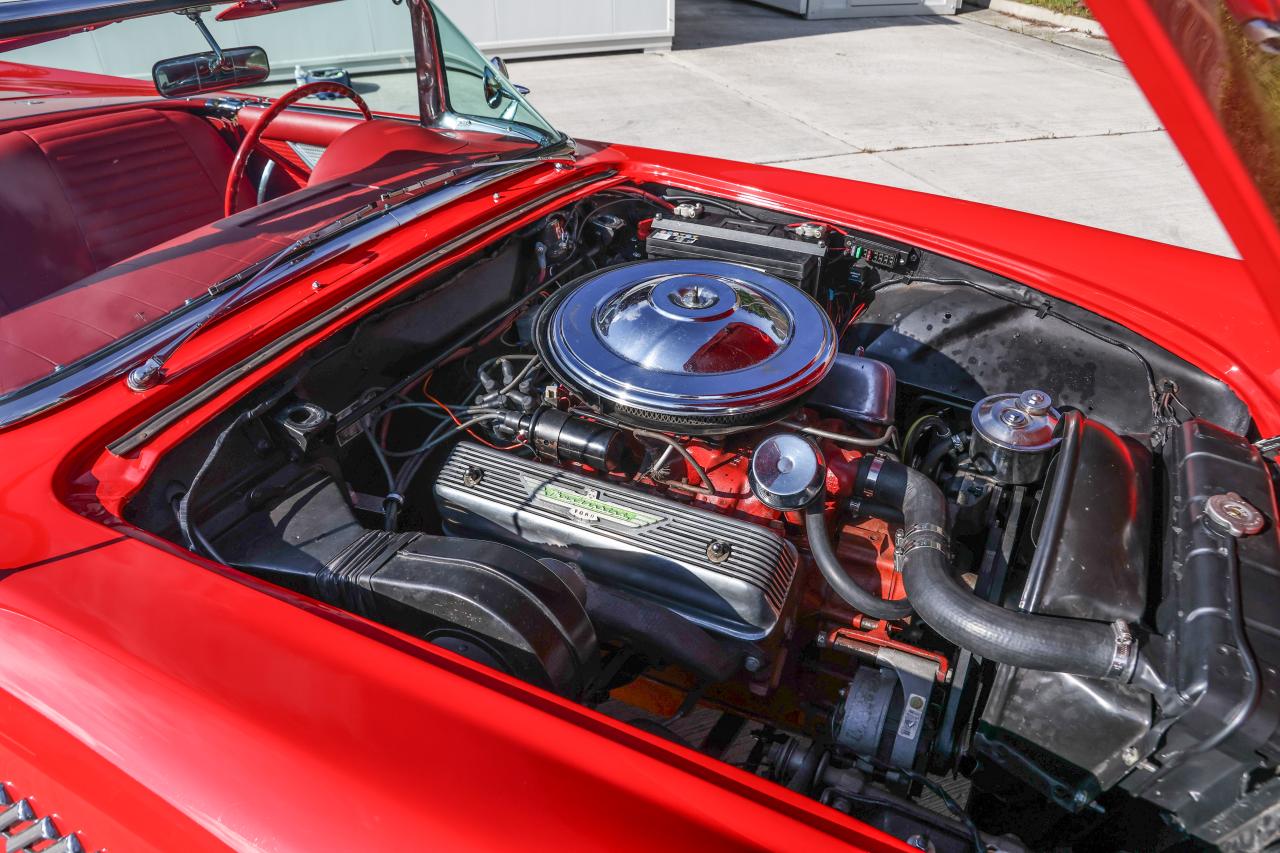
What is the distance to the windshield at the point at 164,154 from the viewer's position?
1.37 m

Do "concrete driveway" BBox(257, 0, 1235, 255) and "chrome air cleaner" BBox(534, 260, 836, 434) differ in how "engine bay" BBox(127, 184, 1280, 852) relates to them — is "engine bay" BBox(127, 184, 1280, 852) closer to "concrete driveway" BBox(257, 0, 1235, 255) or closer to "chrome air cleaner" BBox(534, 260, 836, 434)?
"chrome air cleaner" BBox(534, 260, 836, 434)

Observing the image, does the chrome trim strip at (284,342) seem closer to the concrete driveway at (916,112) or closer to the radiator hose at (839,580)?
the radiator hose at (839,580)

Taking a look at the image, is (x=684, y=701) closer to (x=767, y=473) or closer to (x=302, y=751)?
(x=767, y=473)

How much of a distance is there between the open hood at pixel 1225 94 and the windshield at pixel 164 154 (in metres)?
1.40

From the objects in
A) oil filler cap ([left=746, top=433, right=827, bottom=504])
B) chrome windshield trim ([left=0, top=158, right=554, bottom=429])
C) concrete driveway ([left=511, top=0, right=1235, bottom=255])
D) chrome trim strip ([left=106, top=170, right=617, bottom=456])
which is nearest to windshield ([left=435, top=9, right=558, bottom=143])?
chrome trim strip ([left=106, top=170, right=617, bottom=456])

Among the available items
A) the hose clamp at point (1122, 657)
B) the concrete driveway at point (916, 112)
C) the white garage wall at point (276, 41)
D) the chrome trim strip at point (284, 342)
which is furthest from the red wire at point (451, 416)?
the concrete driveway at point (916, 112)

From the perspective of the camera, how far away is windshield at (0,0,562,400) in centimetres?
137

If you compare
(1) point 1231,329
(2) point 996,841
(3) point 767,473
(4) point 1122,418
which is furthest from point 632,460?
(1) point 1231,329

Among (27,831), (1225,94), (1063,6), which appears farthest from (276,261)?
(1063,6)

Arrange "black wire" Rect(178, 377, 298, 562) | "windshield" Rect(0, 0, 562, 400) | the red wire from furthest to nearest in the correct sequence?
1. the red wire
2. "windshield" Rect(0, 0, 562, 400)
3. "black wire" Rect(178, 377, 298, 562)

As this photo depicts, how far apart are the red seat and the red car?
0.02 metres

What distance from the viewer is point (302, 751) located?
848 mm

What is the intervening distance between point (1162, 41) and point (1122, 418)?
97cm

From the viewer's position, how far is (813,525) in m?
1.29
